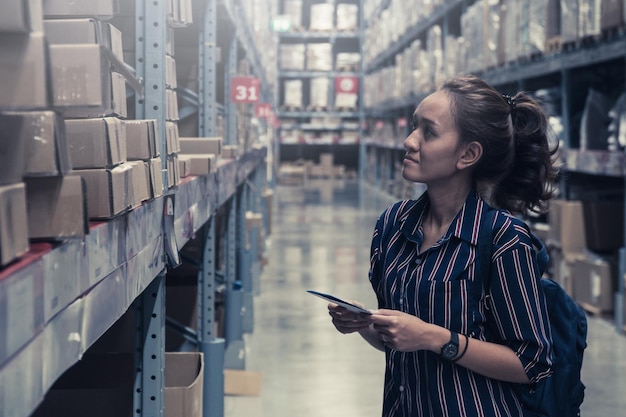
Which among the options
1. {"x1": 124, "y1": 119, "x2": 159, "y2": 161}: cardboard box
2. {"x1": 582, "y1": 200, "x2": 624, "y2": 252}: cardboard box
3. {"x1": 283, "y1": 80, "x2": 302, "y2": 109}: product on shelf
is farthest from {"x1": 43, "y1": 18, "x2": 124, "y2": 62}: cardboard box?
{"x1": 283, "y1": 80, "x2": 302, "y2": 109}: product on shelf

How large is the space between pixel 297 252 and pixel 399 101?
5.98 m

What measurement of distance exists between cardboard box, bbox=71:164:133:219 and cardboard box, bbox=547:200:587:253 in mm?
4915

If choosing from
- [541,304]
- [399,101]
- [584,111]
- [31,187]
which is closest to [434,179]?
[541,304]

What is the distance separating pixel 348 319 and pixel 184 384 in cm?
111

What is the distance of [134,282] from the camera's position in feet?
5.59

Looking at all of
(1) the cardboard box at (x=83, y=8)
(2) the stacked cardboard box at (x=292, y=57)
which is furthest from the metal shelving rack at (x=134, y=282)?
(2) the stacked cardboard box at (x=292, y=57)

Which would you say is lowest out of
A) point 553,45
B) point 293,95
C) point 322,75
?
point 553,45

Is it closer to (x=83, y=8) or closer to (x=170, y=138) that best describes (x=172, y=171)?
(x=170, y=138)

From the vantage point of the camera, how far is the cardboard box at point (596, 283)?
18.4ft

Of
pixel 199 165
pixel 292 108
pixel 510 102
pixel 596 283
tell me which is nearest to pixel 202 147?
pixel 199 165

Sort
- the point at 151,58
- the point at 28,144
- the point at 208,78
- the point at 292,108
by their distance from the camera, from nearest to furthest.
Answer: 1. the point at 28,144
2. the point at 151,58
3. the point at 208,78
4. the point at 292,108

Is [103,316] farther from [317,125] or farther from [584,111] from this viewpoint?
[317,125]

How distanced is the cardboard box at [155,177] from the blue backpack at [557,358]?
27.4 inches

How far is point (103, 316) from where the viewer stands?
1.43m
